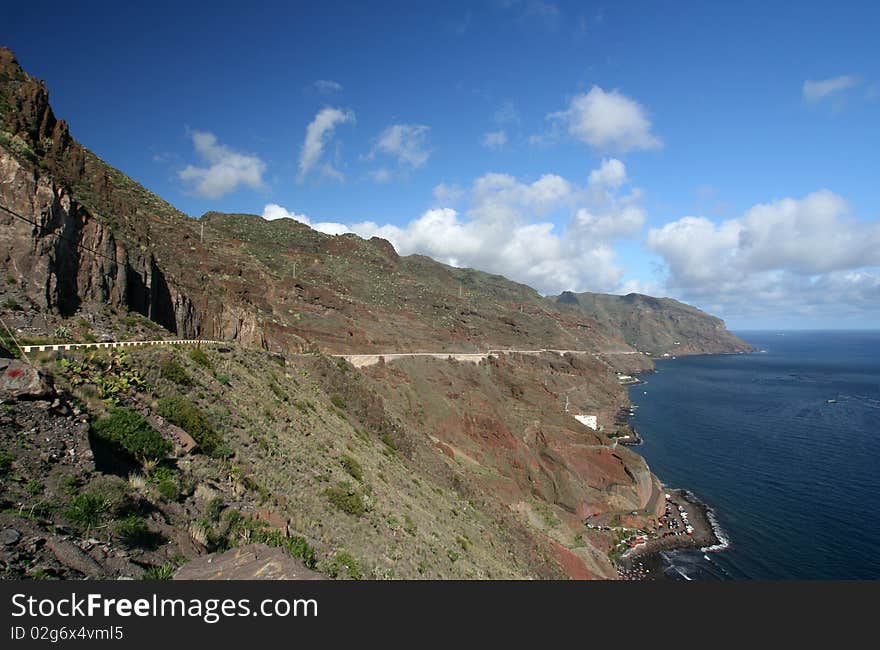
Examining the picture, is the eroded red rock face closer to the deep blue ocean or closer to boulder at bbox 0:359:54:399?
the deep blue ocean

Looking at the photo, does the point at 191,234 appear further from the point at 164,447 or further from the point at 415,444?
the point at 164,447

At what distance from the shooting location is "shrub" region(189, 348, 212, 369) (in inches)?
746

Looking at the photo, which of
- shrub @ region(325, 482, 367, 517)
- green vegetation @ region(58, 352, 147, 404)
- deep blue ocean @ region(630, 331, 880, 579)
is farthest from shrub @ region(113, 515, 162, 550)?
deep blue ocean @ region(630, 331, 880, 579)

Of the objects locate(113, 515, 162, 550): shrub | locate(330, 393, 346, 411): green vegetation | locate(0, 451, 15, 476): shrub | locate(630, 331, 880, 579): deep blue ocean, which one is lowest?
locate(630, 331, 880, 579): deep blue ocean

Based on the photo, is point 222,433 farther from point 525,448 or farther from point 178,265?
point 525,448

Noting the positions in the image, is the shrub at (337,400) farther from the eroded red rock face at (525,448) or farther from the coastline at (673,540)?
the coastline at (673,540)

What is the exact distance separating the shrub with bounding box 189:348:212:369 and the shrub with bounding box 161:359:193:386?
8.20 feet

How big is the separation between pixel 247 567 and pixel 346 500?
9893 mm

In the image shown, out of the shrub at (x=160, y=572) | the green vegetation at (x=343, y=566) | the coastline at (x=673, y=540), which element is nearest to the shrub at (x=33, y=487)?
the shrub at (x=160, y=572)

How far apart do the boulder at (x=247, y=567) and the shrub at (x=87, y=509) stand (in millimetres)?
1812

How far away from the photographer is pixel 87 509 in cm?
771

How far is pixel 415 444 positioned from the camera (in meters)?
34.6

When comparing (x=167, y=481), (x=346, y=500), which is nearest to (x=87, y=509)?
(x=167, y=481)

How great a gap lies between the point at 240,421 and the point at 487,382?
154ft
